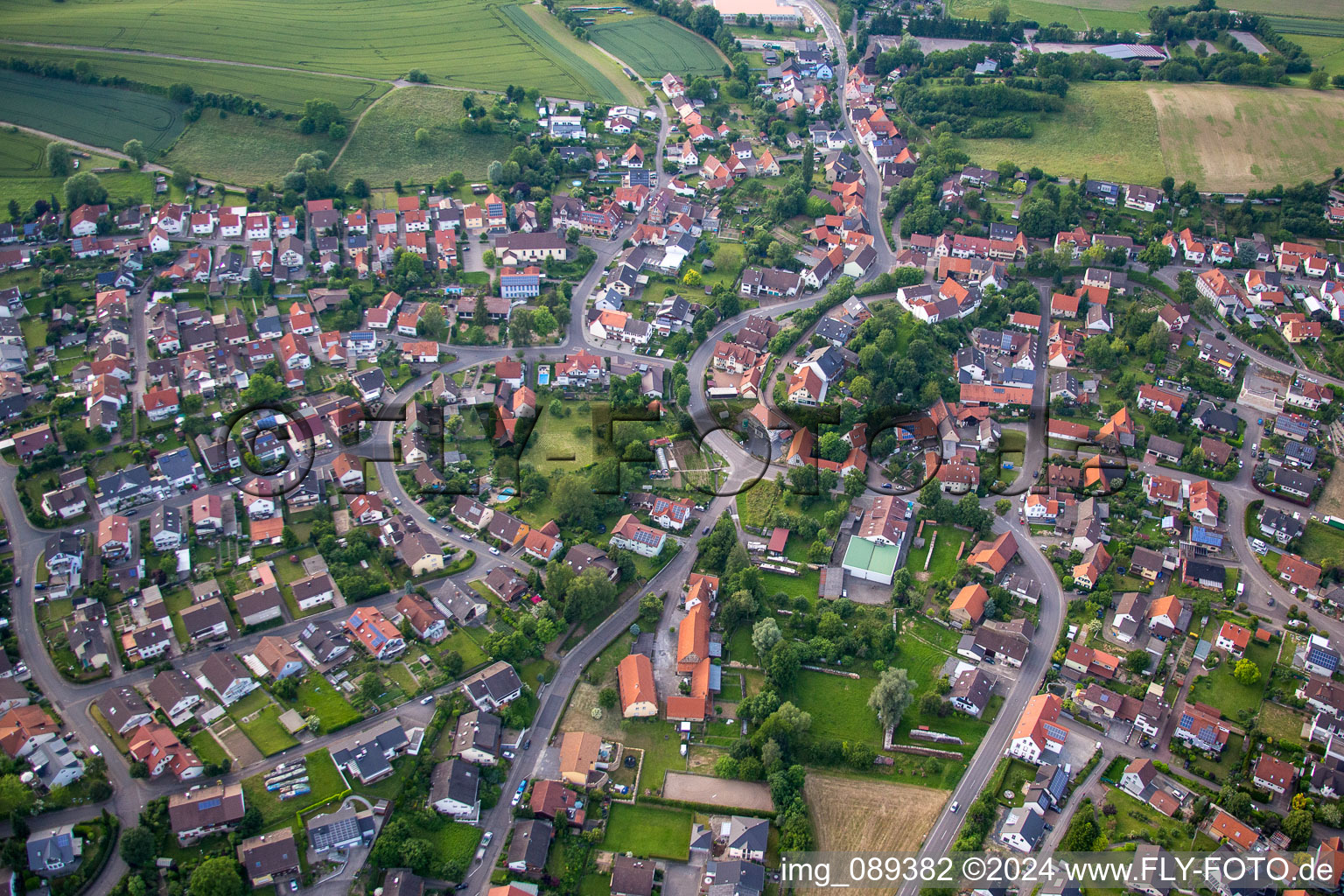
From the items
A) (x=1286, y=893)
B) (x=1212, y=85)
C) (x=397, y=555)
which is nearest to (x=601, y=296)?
(x=397, y=555)

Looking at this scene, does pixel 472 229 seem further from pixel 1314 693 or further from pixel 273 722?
pixel 1314 693

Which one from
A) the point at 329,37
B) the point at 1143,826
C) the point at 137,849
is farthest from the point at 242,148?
the point at 1143,826

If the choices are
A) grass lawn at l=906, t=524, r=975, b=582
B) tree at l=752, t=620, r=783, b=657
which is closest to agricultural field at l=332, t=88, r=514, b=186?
grass lawn at l=906, t=524, r=975, b=582

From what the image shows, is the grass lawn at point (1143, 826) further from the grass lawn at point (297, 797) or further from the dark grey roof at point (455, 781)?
the grass lawn at point (297, 797)

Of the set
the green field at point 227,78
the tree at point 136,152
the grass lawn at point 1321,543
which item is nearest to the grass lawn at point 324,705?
the grass lawn at point 1321,543

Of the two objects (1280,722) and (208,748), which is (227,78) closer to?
(208,748)
